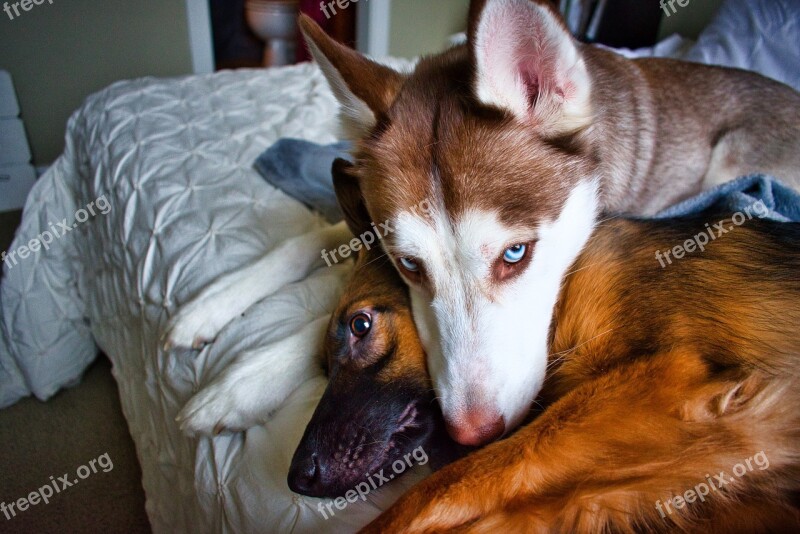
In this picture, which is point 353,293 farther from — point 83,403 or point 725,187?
point 83,403

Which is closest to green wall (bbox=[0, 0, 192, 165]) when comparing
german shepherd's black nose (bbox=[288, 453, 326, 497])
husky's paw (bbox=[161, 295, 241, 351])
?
husky's paw (bbox=[161, 295, 241, 351])

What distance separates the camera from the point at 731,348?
99cm

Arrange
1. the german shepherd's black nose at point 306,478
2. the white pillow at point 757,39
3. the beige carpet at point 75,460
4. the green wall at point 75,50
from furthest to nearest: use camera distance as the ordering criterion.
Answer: the green wall at point 75,50 < the white pillow at point 757,39 < the beige carpet at point 75,460 < the german shepherd's black nose at point 306,478

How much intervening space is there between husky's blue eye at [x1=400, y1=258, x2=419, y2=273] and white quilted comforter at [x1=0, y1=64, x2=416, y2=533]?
1.22 feet

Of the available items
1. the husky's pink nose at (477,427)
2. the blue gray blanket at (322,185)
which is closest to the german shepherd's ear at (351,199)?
the blue gray blanket at (322,185)

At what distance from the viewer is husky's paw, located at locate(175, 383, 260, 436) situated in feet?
4.11

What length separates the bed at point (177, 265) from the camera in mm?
1212

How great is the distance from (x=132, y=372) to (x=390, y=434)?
1497 mm

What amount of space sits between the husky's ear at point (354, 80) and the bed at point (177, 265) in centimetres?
54

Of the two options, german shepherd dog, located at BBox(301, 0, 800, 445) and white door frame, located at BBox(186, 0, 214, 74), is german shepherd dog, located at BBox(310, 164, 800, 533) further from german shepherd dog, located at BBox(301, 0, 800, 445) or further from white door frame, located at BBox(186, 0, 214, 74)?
white door frame, located at BBox(186, 0, 214, 74)

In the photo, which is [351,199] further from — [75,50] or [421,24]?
[421,24]

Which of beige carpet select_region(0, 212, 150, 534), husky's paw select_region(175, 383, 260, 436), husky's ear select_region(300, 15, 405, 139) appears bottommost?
beige carpet select_region(0, 212, 150, 534)

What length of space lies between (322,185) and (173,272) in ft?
2.32

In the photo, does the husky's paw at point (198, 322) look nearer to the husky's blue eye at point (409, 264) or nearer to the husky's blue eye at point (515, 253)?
the husky's blue eye at point (409, 264)
